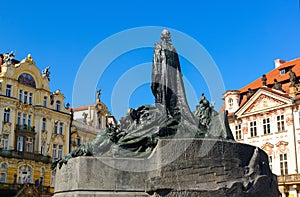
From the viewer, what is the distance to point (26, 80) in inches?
1523

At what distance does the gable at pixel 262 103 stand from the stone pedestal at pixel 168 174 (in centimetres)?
2385

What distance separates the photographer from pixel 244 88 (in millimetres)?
39688

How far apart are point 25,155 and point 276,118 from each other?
20142 mm

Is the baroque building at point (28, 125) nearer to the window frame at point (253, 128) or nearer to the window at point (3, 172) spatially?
the window at point (3, 172)

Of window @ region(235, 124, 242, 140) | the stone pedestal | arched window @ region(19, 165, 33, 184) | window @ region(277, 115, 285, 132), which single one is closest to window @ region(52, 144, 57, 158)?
arched window @ region(19, 165, 33, 184)

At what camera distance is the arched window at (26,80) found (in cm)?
3820

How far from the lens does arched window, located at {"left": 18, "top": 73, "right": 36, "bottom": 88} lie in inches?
1504

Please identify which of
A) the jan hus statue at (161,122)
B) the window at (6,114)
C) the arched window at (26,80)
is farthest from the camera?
the arched window at (26,80)

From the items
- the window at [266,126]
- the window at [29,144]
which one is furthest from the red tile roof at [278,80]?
the window at [29,144]

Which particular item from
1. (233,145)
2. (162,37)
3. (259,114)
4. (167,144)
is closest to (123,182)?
(167,144)

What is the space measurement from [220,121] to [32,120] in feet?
97.4

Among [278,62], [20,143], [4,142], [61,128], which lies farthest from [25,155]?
[278,62]

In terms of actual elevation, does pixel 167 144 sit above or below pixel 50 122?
below

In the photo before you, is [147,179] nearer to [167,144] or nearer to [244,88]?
[167,144]
